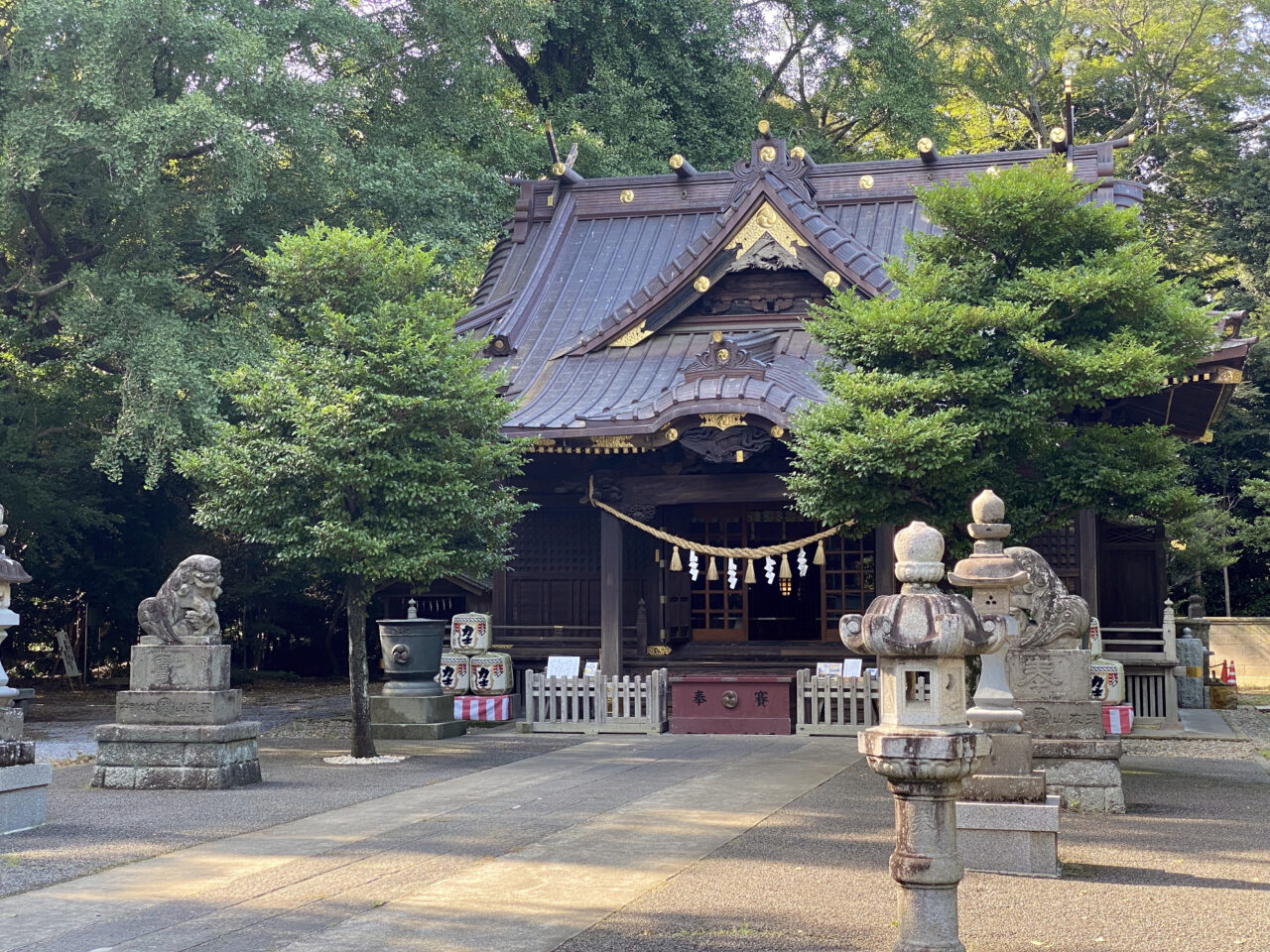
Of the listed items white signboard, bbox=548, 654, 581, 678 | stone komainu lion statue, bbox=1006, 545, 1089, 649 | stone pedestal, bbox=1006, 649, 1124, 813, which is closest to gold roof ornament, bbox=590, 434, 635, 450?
white signboard, bbox=548, 654, 581, 678

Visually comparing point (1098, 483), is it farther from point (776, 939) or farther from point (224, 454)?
point (224, 454)

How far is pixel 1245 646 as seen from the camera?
28.9 metres

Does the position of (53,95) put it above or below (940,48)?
below

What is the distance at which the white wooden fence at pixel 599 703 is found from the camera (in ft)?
59.5

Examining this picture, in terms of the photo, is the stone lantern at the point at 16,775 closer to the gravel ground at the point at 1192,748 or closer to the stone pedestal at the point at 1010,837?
the stone pedestal at the point at 1010,837

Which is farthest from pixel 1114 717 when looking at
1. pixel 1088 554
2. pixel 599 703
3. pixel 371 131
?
pixel 371 131

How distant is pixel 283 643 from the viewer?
30.0 m

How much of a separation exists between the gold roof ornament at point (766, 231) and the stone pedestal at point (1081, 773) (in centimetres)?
1063

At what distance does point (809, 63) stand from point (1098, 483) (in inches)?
996

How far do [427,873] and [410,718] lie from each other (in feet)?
29.4

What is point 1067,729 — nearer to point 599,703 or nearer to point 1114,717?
point 1114,717

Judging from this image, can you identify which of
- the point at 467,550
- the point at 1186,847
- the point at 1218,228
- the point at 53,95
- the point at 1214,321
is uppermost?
the point at 1218,228

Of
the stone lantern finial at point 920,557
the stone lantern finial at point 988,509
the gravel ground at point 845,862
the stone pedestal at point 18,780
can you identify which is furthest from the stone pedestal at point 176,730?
the stone lantern finial at point 920,557

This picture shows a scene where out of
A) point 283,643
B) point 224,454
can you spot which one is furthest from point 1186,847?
point 283,643
